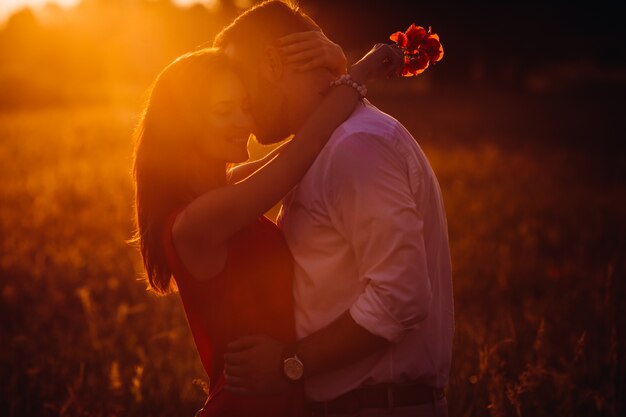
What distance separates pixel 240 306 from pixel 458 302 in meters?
4.00

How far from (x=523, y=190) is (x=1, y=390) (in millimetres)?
9121

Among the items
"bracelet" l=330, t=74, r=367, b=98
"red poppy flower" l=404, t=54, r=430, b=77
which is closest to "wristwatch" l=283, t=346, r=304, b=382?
"bracelet" l=330, t=74, r=367, b=98

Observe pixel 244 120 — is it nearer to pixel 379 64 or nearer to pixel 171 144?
pixel 171 144

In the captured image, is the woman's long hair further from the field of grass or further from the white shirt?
the field of grass

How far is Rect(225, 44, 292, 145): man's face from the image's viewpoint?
259 centimetres

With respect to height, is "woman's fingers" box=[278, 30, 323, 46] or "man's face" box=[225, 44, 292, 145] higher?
"woman's fingers" box=[278, 30, 323, 46]

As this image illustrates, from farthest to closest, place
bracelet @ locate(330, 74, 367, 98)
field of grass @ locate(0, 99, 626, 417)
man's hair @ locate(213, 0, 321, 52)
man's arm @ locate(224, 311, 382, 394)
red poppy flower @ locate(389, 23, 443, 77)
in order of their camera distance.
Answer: field of grass @ locate(0, 99, 626, 417), red poppy flower @ locate(389, 23, 443, 77), man's hair @ locate(213, 0, 321, 52), bracelet @ locate(330, 74, 367, 98), man's arm @ locate(224, 311, 382, 394)

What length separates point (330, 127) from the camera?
231 cm

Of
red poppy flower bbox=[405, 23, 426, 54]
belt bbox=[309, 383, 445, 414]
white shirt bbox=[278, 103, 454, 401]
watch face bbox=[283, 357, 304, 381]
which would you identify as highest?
red poppy flower bbox=[405, 23, 426, 54]

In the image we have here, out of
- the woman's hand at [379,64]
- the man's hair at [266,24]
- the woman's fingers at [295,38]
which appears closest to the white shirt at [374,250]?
the woman's hand at [379,64]

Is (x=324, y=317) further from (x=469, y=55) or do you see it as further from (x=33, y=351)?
(x=469, y=55)

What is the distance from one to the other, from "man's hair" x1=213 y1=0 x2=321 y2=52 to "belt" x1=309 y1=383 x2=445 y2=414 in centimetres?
142

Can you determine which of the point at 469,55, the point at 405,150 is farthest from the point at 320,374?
the point at 469,55

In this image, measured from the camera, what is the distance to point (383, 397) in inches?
90.0
